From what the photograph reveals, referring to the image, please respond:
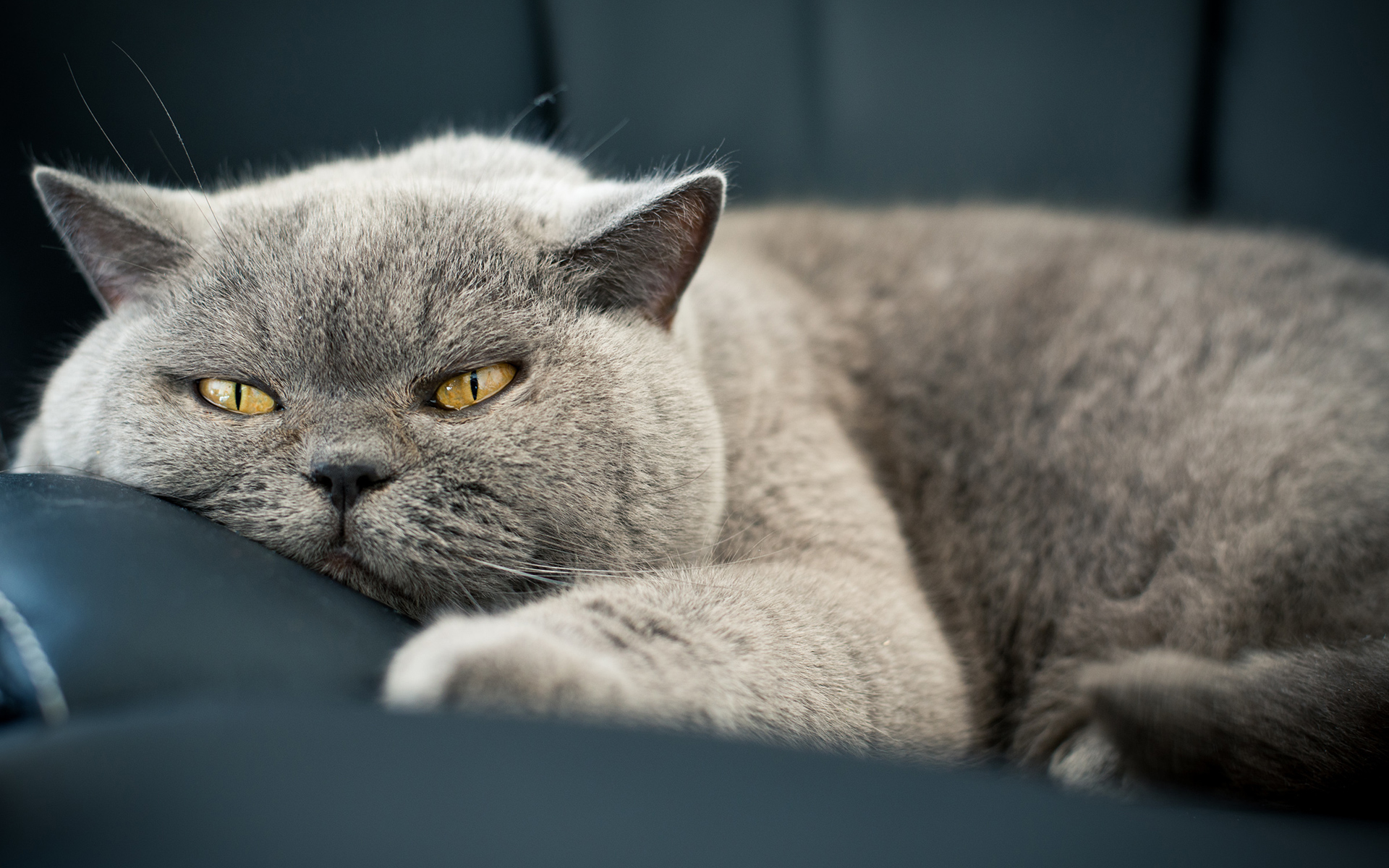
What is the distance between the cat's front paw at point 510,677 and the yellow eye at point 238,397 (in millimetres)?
375

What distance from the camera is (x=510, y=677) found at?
687 millimetres

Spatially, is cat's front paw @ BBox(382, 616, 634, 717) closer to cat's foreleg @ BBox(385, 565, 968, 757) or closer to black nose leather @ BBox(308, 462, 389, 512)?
cat's foreleg @ BBox(385, 565, 968, 757)

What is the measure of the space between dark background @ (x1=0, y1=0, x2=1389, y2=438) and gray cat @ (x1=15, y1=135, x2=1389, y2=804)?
400 mm

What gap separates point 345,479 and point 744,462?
1.75 feet

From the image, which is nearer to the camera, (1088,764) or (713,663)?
(713,663)

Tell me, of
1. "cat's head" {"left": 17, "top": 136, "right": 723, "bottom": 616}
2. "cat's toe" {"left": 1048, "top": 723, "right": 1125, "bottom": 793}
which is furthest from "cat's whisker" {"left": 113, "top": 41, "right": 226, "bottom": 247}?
"cat's toe" {"left": 1048, "top": 723, "right": 1125, "bottom": 793}

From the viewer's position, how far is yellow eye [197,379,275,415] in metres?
0.96

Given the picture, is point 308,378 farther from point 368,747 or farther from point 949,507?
point 949,507

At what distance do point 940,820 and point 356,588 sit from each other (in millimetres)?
626

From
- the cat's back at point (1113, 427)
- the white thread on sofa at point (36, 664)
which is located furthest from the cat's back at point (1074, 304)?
the white thread on sofa at point (36, 664)

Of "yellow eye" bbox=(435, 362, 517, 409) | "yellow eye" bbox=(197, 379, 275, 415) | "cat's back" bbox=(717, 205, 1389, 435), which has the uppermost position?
"cat's back" bbox=(717, 205, 1389, 435)

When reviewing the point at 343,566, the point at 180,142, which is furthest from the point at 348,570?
the point at 180,142

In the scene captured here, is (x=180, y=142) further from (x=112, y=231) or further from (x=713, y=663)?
(x=713, y=663)

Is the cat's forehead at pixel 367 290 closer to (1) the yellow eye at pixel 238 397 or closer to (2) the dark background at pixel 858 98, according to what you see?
(1) the yellow eye at pixel 238 397
